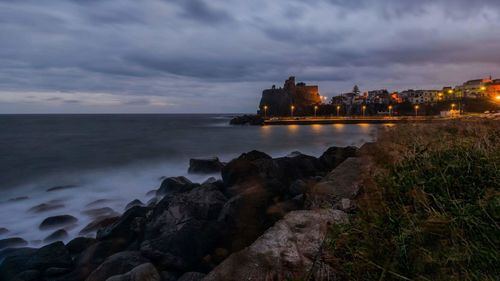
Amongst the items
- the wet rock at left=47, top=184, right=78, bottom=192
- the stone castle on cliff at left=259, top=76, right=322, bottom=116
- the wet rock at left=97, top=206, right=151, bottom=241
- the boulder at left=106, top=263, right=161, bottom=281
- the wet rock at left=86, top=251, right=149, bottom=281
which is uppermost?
the stone castle on cliff at left=259, top=76, right=322, bottom=116

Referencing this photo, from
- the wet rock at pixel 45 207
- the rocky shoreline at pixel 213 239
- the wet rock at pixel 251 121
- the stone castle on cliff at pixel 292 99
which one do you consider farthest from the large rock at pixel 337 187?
the stone castle on cliff at pixel 292 99

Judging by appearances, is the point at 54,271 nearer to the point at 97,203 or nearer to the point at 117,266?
the point at 117,266

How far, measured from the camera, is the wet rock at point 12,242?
10.3 metres

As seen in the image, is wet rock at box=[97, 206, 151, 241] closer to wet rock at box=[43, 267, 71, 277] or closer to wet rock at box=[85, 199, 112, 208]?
wet rock at box=[43, 267, 71, 277]

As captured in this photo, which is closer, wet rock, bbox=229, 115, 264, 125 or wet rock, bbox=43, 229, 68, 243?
wet rock, bbox=43, 229, 68, 243

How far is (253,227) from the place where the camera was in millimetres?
7207

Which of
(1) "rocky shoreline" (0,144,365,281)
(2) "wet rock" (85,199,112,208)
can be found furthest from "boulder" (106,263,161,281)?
(2) "wet rock" (85,199,112,208)

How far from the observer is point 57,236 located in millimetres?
10789

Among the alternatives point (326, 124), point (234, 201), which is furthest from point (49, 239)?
point (326, 124)

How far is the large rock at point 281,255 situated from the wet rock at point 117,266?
3587mm

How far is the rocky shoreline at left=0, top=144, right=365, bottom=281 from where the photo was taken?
3453 millimetres

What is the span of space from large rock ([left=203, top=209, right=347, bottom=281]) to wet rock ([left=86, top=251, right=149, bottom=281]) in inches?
141

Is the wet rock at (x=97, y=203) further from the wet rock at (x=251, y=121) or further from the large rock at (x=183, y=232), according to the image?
the wet rock at (x=251, y=121)

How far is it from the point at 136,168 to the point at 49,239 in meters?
14.1
